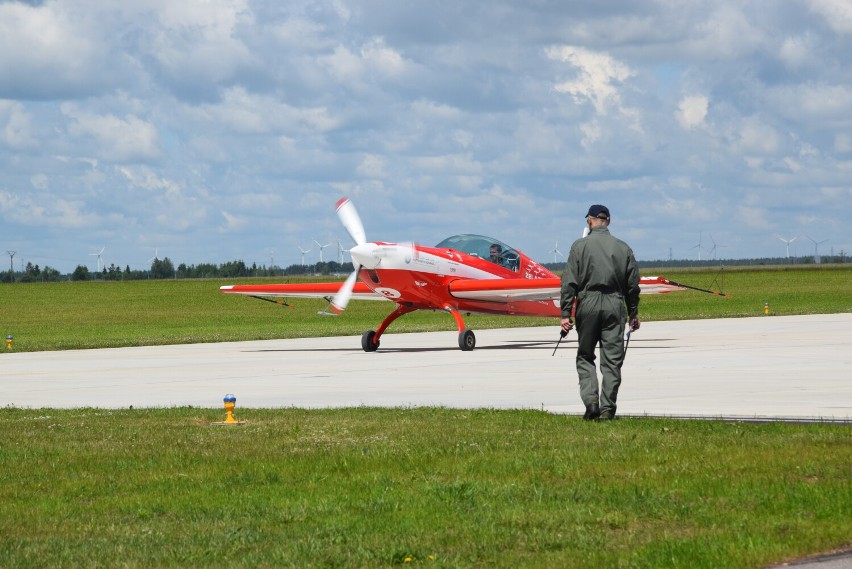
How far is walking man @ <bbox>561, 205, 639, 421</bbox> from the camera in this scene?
12852mm

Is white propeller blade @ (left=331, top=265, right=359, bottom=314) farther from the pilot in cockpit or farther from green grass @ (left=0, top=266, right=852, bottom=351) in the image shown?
green grass @ (left=0, top=266, right=852, bottom=351)

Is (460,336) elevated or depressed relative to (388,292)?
depressed

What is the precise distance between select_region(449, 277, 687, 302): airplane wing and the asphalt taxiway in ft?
4.24

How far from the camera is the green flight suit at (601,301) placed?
1285cm

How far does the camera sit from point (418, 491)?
358 inches

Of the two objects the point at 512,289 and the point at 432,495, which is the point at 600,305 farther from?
the point at 512,289

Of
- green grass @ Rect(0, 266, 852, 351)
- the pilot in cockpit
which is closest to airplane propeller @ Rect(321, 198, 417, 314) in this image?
the pilot in cockpit

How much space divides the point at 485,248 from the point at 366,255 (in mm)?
4031

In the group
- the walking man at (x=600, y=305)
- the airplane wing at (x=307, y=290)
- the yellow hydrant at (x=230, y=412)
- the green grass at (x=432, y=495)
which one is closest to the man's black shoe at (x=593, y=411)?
the walking man at (x=600, y=305)

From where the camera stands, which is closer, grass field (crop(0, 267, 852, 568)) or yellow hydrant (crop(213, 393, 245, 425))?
grass field (crop(0, 267, 852, 568))

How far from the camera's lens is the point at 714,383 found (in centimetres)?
1795

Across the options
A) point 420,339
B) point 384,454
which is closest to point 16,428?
point 384,454

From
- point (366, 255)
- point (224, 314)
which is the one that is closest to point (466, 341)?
point (366, 255)

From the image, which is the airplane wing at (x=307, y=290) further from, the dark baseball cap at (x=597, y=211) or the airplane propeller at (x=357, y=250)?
the dark baseball cap at (x=597, y=211)
